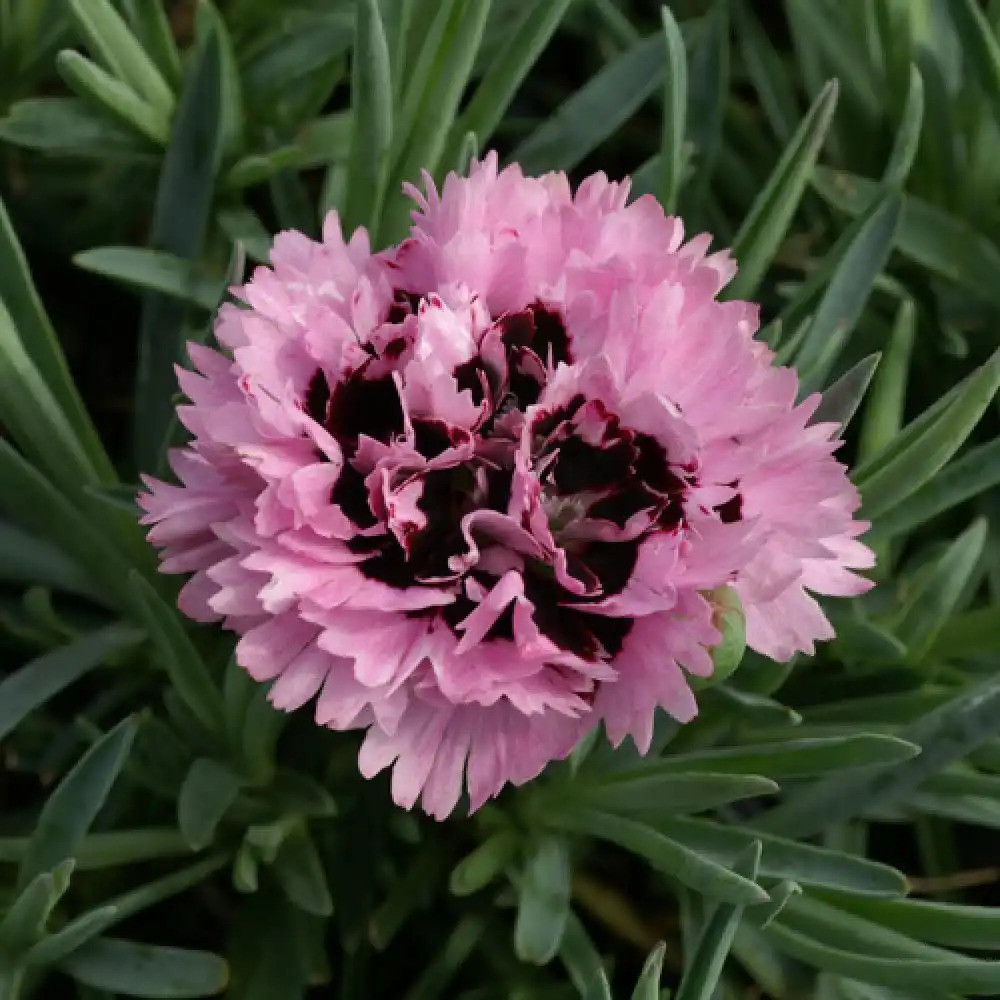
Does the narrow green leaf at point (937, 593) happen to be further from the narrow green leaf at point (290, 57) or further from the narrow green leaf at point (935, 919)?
the narrow green leaf at point (290, 57)

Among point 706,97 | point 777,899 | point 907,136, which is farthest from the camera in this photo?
point 706,97

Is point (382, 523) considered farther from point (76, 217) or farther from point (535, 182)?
point (76, 217)

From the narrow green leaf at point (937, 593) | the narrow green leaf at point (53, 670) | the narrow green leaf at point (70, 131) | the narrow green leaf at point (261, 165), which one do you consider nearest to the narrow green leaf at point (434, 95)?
the narrow green leaf at point (261, 165)

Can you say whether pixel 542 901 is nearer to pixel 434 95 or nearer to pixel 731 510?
pixel 731 510

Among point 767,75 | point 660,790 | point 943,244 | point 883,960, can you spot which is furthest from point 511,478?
point 767,75

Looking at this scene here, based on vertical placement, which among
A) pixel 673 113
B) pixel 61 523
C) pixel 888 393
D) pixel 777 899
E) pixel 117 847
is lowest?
pixel 117 847

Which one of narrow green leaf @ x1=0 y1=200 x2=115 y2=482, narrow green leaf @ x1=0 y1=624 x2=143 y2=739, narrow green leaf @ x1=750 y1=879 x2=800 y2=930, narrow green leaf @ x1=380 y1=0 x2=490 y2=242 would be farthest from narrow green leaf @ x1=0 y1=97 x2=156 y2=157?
narrow green leaf @ x1=750 y1=879 x2=800 y2=930

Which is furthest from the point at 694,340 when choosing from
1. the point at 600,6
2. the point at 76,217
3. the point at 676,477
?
the point at 76,217
